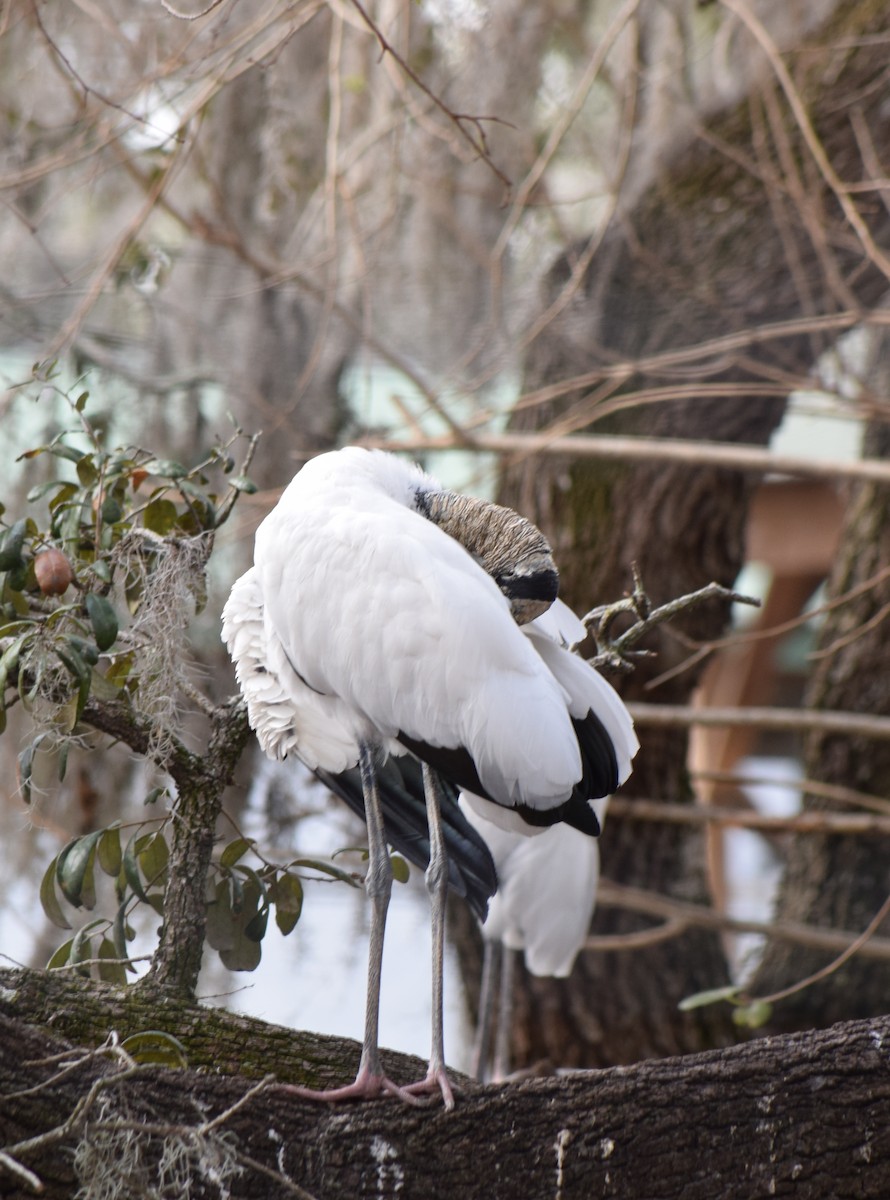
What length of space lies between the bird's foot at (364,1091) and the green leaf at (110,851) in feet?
1.30

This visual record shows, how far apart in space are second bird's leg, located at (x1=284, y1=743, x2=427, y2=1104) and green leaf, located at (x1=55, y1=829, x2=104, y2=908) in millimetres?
350

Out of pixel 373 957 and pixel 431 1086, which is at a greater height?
pixel 373 957

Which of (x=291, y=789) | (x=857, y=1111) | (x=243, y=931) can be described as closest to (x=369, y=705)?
(x=243, y=931)

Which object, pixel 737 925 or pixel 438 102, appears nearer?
pixel 438 102

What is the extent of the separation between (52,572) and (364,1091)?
0.68 metres

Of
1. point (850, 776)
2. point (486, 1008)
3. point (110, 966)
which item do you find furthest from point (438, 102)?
point (850, 776)

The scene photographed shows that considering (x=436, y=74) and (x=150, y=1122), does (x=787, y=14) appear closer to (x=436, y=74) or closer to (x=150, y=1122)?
(x=436, y=74)

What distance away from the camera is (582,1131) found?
1.45m

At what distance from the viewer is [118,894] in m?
1.82

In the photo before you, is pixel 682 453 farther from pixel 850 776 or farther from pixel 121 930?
pixel 121 930

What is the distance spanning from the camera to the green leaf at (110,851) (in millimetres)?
1815

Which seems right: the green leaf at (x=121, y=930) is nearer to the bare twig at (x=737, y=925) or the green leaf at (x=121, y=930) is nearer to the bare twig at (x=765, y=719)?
the bare twig at (x=765, y=719)

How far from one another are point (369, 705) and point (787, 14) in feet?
9.78

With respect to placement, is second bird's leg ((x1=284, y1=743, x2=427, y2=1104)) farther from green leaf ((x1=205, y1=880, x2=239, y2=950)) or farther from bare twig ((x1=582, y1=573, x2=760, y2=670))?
bare twig ((x1=582, y1=573, x2=760, y2=670))
